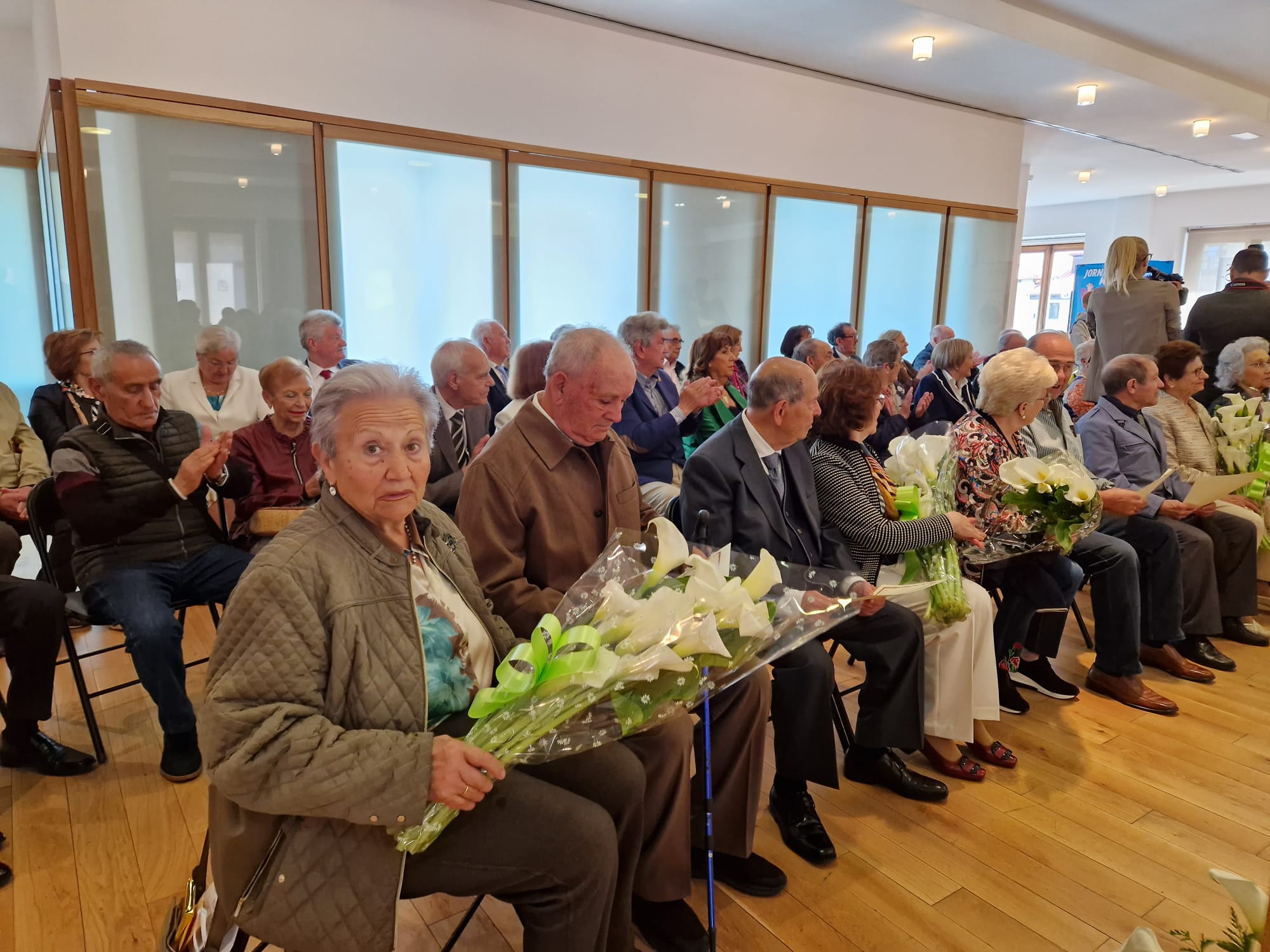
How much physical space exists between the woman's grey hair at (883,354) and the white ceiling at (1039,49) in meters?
2.19

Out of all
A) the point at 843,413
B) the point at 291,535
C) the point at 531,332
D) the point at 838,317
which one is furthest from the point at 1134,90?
the point at 291,535

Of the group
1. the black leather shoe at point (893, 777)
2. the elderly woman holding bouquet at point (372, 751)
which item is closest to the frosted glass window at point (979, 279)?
the black leather shoe at point (893, 777)

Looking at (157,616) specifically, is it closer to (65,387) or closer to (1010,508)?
(65,387)

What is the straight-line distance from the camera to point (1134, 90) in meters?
7.20

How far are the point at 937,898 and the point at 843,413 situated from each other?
4.67 ft

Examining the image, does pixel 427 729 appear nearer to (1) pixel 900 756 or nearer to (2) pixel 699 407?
(1) pixel 900 756

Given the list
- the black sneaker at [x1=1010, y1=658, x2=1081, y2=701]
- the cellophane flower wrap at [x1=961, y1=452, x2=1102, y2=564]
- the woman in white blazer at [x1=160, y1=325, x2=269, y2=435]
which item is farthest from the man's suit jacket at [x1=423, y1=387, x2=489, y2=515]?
the black sneaker at [x1=1010, y1=658, x2=1081, y2=701]

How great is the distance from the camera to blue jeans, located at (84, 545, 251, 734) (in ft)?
8.45

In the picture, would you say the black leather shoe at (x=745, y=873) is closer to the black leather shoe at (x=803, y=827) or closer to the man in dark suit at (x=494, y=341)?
the black leather shoe at (x=803, y=827)

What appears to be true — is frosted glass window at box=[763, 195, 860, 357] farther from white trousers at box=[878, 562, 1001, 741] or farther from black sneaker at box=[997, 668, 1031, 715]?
white trousers at box=[878, 562, 1001, 741]

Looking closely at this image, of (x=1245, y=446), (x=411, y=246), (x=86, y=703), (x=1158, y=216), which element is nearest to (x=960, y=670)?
(x=1245, y=446)

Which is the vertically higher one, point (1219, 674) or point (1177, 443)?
point (1177, 443)

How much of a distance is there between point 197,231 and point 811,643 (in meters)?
4.07

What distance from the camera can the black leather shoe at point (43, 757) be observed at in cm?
264
